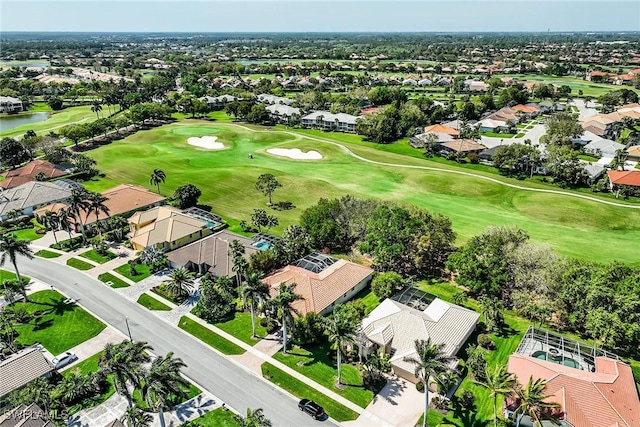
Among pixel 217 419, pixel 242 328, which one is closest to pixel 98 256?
pixel 242 328

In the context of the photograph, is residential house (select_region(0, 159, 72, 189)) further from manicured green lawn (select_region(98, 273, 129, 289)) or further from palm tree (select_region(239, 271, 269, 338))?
palm tree (select_region(239, 271, 269, 338))

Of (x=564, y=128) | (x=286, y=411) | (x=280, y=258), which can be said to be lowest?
(x=286, y=411)

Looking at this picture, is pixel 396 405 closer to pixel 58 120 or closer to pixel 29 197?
pixel 29 197

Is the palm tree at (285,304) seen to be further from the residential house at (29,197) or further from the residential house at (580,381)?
the residential house at (29,197)

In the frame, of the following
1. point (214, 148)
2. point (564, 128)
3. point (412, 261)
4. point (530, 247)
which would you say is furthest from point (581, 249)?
point (214, 148)

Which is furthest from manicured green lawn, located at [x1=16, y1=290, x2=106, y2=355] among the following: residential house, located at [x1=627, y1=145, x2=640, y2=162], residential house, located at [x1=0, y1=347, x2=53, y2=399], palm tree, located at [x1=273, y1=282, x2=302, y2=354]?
residential house, located at [x1=627, y1=145, x2=640, y2=162]

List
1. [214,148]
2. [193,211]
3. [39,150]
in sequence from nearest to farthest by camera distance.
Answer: [193,211]
[39,150]
[214,148]

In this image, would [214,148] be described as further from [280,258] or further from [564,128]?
[564,128]
